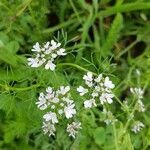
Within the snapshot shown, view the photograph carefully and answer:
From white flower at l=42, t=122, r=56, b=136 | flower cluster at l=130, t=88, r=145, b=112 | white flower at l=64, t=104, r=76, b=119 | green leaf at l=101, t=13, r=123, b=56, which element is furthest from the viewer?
green leaf at l=101, t=13, r=123, b=56

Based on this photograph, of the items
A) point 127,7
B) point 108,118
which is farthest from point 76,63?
point 127,7

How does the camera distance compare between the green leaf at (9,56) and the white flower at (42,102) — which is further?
the green leaf at (9,56)

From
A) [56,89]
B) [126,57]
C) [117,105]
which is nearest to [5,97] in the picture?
[56,89]

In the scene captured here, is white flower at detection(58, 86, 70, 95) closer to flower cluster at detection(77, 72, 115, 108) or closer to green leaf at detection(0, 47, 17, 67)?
flower cluster at detection(77, 72, 115, 108)

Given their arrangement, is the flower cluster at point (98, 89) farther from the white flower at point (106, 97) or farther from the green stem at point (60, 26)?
the green stem at point (60, 26)

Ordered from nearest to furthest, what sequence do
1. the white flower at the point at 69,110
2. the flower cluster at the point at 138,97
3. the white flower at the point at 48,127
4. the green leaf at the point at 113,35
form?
the white flower at the point at 69,110 < the white flower at the point at 48,127 < the flower cluster at the point at 138,97 < the green leaf at the point at 113,35

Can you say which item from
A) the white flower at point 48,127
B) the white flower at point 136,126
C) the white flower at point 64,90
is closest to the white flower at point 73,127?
the white flower at point 48,127

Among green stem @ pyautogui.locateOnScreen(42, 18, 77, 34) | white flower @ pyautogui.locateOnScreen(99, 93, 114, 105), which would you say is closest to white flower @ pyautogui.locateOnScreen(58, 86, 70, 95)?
white flower @ pyautogui.locateOnScreen(99, 93, 114, 105)

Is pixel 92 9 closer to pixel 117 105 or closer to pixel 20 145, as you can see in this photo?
pixel 117 105

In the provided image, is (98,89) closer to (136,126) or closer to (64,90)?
(64,90)

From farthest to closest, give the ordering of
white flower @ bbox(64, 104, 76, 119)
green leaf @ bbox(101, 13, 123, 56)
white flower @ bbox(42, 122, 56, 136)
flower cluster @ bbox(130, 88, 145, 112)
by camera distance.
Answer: green leaf @ bbox(101, 13, 123, 56)
flower cluster @ bbox(130, 88, 145, 112)
white flower @ bbox(42, 122, 56, 136)
white flower @ bbox(64, 104, 76, 119)
